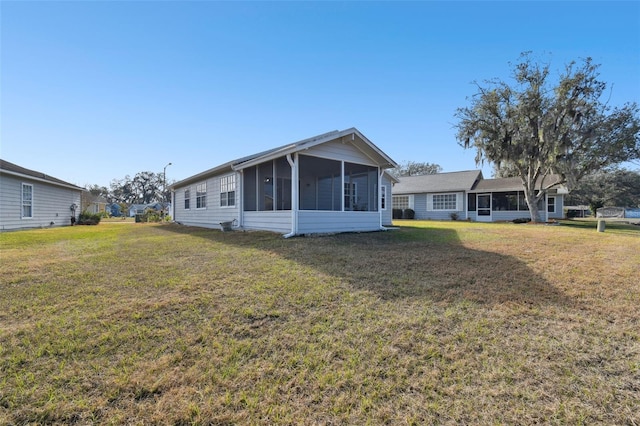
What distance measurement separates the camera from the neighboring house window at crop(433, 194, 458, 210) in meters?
23.9

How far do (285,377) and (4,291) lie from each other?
4.47 metres

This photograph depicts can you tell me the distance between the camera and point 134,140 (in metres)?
21.4

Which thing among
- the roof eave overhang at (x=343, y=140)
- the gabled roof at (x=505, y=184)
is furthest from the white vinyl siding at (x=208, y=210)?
the gabled roof at (x=505, y=184)

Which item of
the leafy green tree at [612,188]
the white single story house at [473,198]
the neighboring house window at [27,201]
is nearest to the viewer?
the neighboring house window at [27,201]

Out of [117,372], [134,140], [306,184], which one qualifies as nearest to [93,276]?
[117,372]

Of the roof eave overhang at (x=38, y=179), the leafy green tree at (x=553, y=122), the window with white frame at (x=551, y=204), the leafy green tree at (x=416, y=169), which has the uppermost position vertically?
the leafy green tree at (x=416, y=169)

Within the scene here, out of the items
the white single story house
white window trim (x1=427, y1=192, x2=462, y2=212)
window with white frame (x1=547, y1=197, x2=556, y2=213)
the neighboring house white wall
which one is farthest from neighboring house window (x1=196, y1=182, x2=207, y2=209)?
window with white frame (x1=547, y1=197, x2=556, y2=213)

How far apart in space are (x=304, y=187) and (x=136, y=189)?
8096 centimetres

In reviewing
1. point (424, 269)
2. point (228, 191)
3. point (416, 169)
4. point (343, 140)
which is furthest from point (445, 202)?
point (416, 169)

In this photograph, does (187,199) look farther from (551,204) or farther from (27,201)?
(551,204)

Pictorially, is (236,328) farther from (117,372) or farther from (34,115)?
(34,115)

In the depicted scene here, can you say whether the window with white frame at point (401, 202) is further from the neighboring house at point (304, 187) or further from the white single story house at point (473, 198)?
the neighboring house at point (304, 187)

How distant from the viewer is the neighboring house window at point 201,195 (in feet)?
51.5

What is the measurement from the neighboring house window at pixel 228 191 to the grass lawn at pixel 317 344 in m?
7.38
